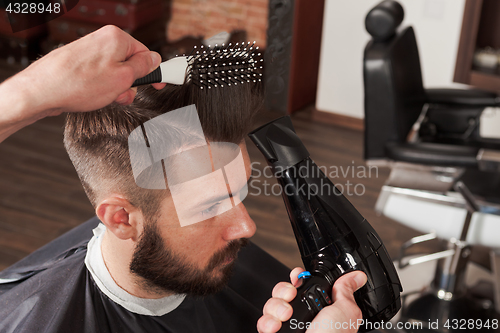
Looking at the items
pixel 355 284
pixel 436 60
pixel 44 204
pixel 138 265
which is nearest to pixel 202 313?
pixel 138 265

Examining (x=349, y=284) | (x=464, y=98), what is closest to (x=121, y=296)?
(x=349, y=284)

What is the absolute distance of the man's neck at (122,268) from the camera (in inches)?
37.0

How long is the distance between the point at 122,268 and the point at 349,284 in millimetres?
465

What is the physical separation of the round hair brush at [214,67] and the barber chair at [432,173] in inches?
53.0

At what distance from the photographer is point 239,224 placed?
740 mm

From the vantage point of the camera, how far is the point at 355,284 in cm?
74

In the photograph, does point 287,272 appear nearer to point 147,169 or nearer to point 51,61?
point 147,169

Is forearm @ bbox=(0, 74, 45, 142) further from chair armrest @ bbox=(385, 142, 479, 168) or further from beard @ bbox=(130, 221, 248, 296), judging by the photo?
chair armrest @ bbox=(385, 142, 479, 168)

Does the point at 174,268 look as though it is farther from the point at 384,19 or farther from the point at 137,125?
the point at 384,19

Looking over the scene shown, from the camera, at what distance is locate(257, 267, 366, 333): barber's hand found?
690mm

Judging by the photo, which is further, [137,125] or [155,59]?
[137,125]

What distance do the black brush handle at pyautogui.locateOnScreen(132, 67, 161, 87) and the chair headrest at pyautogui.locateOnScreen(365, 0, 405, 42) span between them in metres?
1.69

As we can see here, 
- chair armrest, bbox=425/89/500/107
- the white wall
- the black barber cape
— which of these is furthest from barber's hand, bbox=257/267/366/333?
the white wall

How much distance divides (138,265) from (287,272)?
1.43ft
